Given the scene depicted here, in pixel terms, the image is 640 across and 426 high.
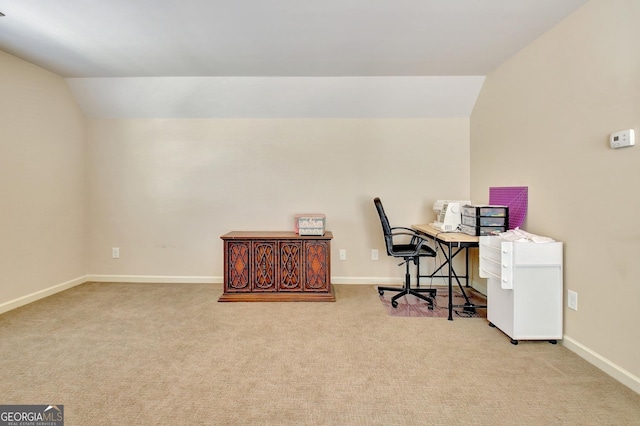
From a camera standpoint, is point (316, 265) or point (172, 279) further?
point (172, 279)

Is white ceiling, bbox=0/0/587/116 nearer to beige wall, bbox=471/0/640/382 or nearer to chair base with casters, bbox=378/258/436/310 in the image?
beige wall, bbox=471/0/640/382

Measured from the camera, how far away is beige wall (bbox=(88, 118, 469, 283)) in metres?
4.11

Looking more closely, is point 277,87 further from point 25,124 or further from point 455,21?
point 25,124

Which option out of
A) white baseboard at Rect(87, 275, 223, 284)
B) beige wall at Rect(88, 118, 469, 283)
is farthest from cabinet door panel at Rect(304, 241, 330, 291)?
white baseboard at Rect(87, 275, 223, 284)

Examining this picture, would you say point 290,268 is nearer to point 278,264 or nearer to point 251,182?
point 278,264

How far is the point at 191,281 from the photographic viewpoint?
4.20 meters

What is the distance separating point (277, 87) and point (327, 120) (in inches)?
30.2

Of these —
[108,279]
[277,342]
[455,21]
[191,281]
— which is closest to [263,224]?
[191,281]

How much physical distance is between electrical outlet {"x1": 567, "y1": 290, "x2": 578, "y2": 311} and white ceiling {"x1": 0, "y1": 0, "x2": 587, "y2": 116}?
2.10 metres

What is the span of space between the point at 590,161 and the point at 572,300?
1.04 m

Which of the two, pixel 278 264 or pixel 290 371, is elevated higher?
pixel 278 264

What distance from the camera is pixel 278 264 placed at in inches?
142

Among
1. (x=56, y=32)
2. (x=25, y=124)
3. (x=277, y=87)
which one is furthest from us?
(x=277, y=87)

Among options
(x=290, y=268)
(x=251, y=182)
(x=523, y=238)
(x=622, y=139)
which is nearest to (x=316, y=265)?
(x=290, y=268)
